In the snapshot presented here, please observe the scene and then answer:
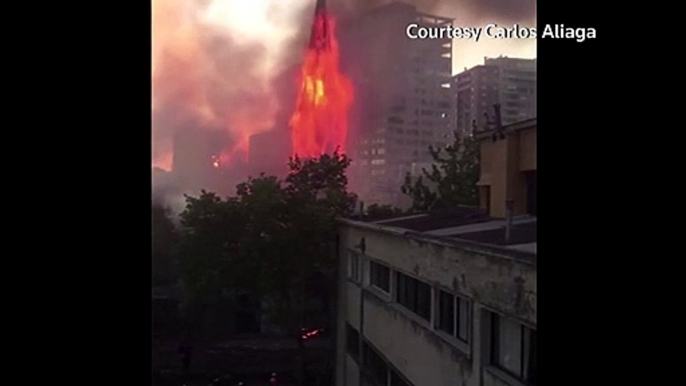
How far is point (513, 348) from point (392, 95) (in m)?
0.96

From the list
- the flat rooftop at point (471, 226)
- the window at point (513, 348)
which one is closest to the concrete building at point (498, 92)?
the flat rooftop at point (471, 226)

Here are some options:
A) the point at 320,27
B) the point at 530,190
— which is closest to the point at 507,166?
the point at 530,190

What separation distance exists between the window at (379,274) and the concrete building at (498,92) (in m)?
0.57

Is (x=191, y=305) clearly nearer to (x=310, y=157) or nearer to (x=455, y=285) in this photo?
(x=310, y=157)

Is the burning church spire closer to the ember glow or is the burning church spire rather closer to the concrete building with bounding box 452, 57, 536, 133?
the ember glow

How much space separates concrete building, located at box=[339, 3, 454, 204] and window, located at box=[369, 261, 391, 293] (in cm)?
23

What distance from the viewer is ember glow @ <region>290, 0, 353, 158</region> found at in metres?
2.34

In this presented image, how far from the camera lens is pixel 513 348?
220cm

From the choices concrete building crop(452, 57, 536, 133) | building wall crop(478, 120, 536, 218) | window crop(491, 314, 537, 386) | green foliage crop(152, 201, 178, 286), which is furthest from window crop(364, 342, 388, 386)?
concrete building crop(452, 57, 536, 133)

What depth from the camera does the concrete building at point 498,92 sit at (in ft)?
7.75

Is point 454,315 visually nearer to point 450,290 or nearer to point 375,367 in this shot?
point 450,290

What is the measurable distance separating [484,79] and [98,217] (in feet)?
4.70

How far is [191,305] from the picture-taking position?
7.69ft
